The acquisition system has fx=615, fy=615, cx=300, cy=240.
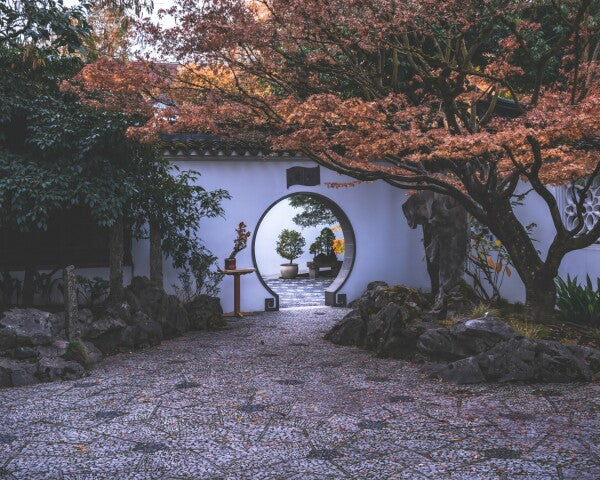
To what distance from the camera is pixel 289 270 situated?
21.9 m

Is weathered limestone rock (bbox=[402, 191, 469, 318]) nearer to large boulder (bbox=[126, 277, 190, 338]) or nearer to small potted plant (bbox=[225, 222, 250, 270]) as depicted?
small potted plant (bbox=[225, 222, 250, 270])

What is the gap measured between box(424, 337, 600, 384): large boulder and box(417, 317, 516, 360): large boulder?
1.15ft

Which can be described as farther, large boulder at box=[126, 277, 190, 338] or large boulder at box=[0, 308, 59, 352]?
large boulder at box=[126, 277, 190, 338]

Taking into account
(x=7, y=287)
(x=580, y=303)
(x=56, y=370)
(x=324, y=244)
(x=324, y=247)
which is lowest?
(x=56, y=370)

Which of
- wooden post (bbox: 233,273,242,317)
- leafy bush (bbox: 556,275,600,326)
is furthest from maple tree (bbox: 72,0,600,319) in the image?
wooden post (bbox: 233,273,242,317)

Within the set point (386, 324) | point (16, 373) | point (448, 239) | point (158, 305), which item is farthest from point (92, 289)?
point (448, 239)

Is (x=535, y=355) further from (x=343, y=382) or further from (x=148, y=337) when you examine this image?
(x=148, y=337)

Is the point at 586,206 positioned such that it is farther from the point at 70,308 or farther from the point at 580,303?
the point at 70,308

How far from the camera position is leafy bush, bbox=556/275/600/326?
8750mm

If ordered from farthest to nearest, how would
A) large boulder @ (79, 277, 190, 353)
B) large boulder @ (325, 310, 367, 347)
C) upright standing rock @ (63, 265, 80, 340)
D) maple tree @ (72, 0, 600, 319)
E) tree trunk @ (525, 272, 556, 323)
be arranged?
large boulder @ (325, 310, 367, 347) → large boulder @ (79, 277, 190, 353) → upright standing rock @ (63, 265, 80, 340) → tree trunk @ (525, 272, 556, 323) → maple tree @ (72, 0, 600, 319)

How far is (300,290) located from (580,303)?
9.75 meters

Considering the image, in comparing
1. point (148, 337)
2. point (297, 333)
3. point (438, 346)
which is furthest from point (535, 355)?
point (148, 337)

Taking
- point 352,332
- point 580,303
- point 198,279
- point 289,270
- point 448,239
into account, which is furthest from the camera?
point 289,270

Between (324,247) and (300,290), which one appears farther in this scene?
(324,247)
